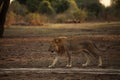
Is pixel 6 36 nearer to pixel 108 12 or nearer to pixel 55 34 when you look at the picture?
pixel 55 34

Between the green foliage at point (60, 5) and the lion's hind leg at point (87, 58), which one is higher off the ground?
the green foliage at point (60, 5)

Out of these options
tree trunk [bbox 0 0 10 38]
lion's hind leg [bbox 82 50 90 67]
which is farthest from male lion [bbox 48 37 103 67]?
tree trunk [bbox 0 0 10 38]

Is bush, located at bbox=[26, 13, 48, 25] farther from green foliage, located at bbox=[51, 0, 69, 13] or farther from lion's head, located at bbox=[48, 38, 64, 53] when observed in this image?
lion's head, located at bbox=[48, 38, 64, 53]

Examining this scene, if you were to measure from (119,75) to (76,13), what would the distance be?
1.54m

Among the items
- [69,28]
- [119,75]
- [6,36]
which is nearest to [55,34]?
[69,28]

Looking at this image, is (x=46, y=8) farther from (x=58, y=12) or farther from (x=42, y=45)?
(x=42, y=45)

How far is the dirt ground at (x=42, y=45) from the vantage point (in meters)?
8.79

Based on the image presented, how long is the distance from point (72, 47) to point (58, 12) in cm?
71

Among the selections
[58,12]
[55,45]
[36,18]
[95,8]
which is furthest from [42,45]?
[95,8]

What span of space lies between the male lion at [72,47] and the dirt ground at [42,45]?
0.08 metres

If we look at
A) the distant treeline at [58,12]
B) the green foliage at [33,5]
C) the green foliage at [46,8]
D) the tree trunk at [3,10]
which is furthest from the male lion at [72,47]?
the tree trunk at [3,10]

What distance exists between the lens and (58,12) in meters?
9.09

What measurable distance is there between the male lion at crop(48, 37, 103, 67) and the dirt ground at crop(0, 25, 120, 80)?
0.08 meters

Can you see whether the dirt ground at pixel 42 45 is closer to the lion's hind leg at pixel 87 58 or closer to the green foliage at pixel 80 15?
the lion's hind leg at pixel 87 58
